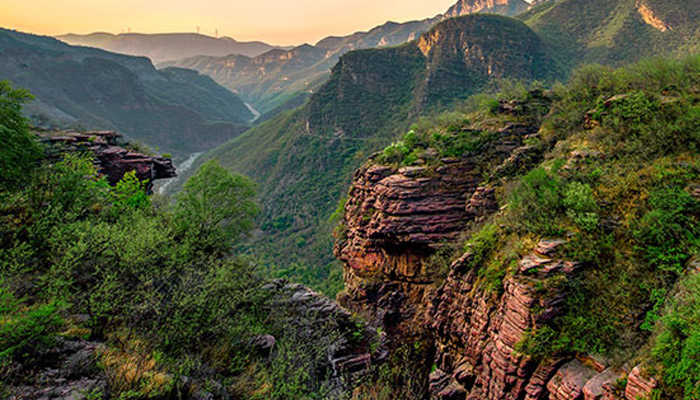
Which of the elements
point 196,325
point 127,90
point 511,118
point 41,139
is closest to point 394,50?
point 511,118

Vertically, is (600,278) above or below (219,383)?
above

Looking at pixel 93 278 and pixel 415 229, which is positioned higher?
pixel 93 278

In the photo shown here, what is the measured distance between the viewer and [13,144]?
1434cm

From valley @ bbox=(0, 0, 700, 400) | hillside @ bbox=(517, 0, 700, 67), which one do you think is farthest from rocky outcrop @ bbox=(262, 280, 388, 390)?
hillside @ bbox=(517, 0, 700, 67)

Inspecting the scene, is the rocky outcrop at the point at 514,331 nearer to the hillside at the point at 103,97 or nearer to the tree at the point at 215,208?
the tree at the point at 215,208

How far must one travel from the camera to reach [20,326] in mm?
6898

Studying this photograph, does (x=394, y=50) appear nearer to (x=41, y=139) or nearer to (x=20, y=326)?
(x=41, y=139)

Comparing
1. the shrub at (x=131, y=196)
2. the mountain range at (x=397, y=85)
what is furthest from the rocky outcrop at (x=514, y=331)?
the mountain range at (x=397, y=85)

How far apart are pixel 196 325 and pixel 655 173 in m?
17.2

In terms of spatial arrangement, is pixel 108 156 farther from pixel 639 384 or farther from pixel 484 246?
pixel 639 384

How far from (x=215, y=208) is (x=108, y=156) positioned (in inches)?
352

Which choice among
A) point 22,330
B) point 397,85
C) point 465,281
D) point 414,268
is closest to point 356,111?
point 397,85

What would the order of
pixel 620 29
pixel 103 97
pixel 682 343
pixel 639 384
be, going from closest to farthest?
pixel 682 343
pixel 639 384
pixel 620 29
pixel 103 97

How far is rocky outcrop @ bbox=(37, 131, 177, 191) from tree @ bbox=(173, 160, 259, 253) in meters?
3.18
